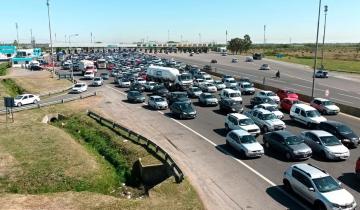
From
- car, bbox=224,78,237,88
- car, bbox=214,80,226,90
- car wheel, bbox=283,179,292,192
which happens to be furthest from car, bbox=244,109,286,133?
car, bbox=214,80,226,90

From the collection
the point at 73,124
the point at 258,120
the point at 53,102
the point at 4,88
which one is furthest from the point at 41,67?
the point at 258,120

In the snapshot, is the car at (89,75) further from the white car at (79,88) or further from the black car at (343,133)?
the black car at (343,133)

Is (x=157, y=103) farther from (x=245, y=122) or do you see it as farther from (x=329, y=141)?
(x=329, y=141)

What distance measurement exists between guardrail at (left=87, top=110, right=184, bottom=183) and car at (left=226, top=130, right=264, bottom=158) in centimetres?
511

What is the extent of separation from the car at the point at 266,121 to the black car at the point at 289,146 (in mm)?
4125

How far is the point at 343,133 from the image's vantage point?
28844mm

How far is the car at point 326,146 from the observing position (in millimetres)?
25422

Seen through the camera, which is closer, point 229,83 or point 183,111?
point 183,111

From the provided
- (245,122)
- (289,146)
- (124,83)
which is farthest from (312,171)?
(124,83)

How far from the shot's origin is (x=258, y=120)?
33.6 metres

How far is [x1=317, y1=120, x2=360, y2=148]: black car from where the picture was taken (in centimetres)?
2844

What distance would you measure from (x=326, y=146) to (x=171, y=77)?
3624 centimetres

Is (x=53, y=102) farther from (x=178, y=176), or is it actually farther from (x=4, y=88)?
(x=178, y=176)

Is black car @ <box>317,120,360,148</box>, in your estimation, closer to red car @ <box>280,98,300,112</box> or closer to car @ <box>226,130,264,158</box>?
car @ <box>226,130,264,158</box>
